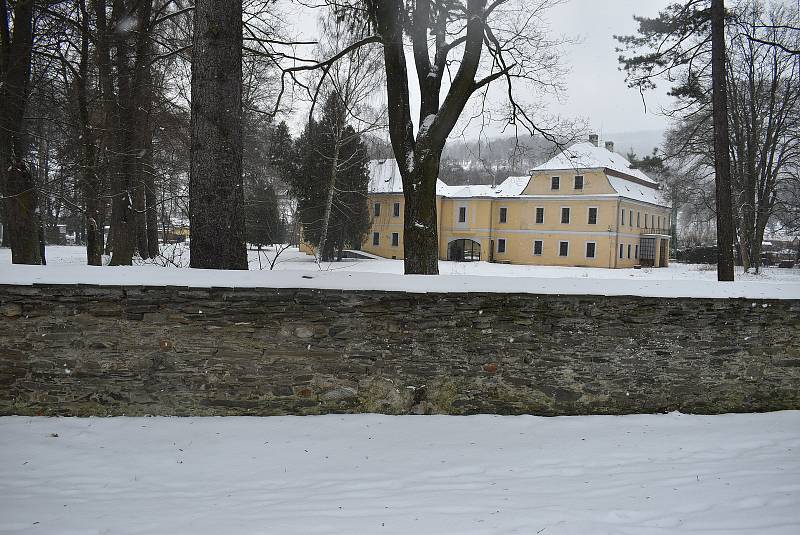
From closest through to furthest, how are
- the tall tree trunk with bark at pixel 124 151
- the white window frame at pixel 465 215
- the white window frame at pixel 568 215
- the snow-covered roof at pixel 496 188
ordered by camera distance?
the tall tree trunk with bark at pixel 124 151
the white window frame at pixel 568 215
the snow-covered roof at pixel 496 188
the white window frame at pixel 465 215

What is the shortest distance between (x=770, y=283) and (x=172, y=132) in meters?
13.9

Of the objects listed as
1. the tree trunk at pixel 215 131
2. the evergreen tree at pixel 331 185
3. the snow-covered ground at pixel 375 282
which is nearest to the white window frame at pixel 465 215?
the evergreen tree at pixel 331 185

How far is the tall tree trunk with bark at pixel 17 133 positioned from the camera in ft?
28.7

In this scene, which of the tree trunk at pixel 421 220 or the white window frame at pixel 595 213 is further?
the white window frame at pixel 595 213

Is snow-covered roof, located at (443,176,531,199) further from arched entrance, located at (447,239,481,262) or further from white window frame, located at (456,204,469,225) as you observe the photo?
arched entrance, located at (447,239,481,262)

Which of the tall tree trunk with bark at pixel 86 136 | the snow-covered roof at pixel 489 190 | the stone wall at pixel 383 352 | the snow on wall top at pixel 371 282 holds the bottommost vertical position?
the stone wall at pixel 383 352

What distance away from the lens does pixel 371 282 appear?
219 inches

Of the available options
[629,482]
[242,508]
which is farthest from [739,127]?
[242,508]

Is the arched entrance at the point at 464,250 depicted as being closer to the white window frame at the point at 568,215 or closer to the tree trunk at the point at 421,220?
the white window frame at the point at 568,215

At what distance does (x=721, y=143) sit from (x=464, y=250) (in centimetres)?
3286

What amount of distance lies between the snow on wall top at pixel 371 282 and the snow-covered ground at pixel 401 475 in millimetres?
1321

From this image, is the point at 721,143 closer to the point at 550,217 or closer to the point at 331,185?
the point at 331,185

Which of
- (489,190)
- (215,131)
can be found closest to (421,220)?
(215,131)

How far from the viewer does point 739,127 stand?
83.1ft
